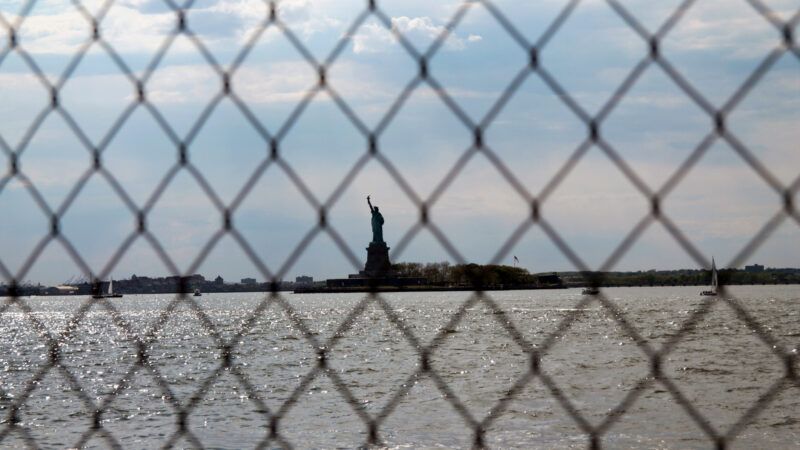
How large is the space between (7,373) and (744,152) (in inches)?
1033

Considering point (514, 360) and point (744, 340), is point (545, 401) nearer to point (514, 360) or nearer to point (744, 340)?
point (514, 360)

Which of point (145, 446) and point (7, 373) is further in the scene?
point (7, 373)

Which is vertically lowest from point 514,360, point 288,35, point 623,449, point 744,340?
point 288,35

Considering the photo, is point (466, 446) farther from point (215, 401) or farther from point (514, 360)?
point (514, 360)

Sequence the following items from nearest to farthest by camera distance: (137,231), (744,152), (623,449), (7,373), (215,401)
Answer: (744,152)
(137,231)
(623,449)
(215,401)
(7,373)

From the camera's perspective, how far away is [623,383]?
A: 20.1 m

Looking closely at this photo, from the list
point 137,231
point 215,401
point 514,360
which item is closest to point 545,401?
point 215,401

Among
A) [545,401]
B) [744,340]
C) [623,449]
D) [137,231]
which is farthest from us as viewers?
[744,340]

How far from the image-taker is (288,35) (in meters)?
2.25

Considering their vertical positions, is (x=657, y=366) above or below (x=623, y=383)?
below

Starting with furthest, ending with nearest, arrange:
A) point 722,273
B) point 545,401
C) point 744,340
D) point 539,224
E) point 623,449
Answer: point 744,340 → point 545,401 → point 623,449 → point 722,273 → point 539,224

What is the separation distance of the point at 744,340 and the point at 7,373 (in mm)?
22492

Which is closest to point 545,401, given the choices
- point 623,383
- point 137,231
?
point 623,383

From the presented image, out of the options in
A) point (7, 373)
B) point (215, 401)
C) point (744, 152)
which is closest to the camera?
point (744, 152)
